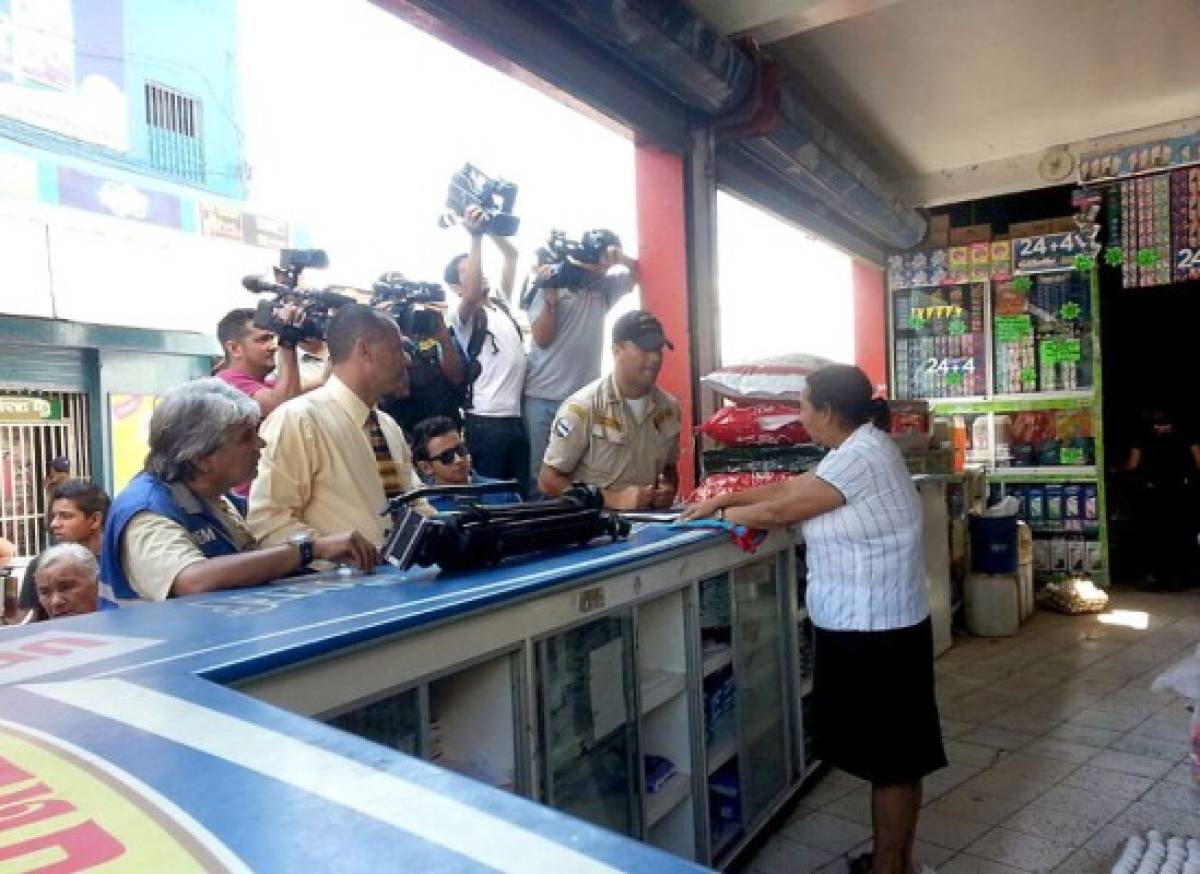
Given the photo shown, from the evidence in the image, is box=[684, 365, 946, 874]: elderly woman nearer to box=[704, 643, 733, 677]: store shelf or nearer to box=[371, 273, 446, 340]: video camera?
box=[704, 643, 733, 677]: store shelf

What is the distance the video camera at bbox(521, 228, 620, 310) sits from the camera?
3.58 m

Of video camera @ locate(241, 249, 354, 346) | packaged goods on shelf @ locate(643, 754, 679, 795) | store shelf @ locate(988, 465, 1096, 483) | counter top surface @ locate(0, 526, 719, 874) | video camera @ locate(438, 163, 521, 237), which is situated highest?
video camera @ locate(438, 163, 521, 237)

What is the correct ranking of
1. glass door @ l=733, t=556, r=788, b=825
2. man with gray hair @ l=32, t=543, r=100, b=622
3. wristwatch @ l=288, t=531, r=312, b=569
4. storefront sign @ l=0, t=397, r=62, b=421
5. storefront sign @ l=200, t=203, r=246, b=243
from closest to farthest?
wristwatch @ l=288, t=531, r=312, b=569
glass door @ l=733, t=556, r=788, b=825
man with gray hair @ l=32, t=543, r=100, b=622
storefront sign @ l=0, t=397, r=62, b=421
storefront sign @ l=200, t=203, r=246, b=243

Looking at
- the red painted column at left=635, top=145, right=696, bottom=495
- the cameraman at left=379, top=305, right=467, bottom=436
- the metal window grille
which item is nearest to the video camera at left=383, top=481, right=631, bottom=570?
the cameraman at left=379, top=305, right=467, bottom=436

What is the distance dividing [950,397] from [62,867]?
7589 millimetres

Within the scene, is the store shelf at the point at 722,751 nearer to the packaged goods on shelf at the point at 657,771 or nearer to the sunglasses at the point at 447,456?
the packaged goods on shelf at the point at 657,771

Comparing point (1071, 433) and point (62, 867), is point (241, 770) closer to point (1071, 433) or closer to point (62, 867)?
point (62, 867)

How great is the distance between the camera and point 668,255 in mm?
4402

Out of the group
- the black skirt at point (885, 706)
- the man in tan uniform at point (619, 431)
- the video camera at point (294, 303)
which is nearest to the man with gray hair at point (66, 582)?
the video camera at point (294, 303)

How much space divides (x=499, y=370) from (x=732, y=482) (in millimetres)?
1119

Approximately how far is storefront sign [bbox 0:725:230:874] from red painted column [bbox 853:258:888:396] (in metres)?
7.54

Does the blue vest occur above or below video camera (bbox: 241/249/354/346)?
below

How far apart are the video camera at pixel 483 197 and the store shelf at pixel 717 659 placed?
1.73 meters

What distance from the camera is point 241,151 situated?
27.7 ft
